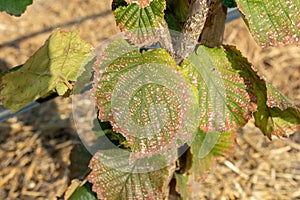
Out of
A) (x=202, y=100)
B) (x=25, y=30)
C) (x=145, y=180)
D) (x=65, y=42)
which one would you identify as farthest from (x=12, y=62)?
(x=202, y=100)

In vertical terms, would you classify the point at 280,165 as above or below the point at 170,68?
below

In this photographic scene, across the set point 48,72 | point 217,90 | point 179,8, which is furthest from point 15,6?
A: point 217,90

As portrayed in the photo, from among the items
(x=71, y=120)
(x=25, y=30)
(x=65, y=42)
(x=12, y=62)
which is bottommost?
(x=71, y=120)

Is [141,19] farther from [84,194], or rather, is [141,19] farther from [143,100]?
[84,194]

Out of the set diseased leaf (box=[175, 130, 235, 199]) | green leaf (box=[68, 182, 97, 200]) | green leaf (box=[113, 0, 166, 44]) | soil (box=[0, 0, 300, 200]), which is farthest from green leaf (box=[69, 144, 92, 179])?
green leaf (box=[113, 0, 166, 44])

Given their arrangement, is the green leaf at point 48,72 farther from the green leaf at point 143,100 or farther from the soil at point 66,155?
the soil at point 66,155

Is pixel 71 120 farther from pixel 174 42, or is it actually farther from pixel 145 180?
pixel 174 42

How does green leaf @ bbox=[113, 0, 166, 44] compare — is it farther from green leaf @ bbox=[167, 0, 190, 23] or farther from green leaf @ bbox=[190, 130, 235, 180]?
green leaf @ bbox=[190, 130, 235, 180]

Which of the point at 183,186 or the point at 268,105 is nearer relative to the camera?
the point at 268,105
